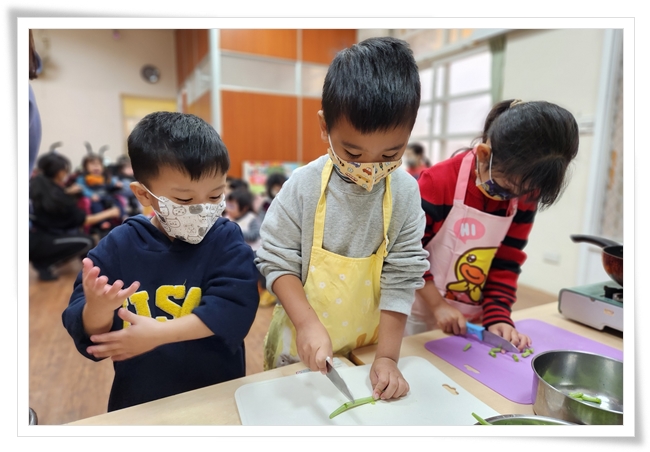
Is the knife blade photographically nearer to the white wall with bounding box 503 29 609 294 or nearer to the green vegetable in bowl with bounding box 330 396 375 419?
the green vegetable in bowl with bounding box 330 396 375 419

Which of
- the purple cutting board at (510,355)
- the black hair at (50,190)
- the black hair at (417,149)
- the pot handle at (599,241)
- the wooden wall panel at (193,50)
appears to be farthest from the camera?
the black hair at (417,149)

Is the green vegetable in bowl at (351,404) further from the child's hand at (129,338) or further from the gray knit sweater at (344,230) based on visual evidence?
the child's hand at (129,338)

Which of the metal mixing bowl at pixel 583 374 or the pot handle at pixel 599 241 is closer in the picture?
the metal mixing bowl at pixel 583 374

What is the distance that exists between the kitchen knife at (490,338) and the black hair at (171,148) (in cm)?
67

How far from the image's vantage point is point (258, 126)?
14.2 ft

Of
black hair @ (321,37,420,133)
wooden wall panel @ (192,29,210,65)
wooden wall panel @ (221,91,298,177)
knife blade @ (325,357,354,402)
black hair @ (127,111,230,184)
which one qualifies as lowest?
knife blade @ (325,357,354,402)

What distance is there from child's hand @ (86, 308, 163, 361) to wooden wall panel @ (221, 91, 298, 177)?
3.64 m

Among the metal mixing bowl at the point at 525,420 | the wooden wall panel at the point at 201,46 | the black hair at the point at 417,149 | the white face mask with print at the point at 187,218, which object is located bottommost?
the metal mixing bowl at the point at 525,420

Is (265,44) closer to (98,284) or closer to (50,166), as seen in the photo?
(50,166)

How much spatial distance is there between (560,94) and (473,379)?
3.01m

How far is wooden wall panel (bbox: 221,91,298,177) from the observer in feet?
13.6

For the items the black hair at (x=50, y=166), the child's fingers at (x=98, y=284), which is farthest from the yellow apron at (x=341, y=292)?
the black hair at (x=50, y=166)

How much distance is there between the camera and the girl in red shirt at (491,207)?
0.73 m

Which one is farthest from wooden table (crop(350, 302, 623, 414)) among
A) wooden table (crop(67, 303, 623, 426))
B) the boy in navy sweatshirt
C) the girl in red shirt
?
the boy in navy sweatshirt
